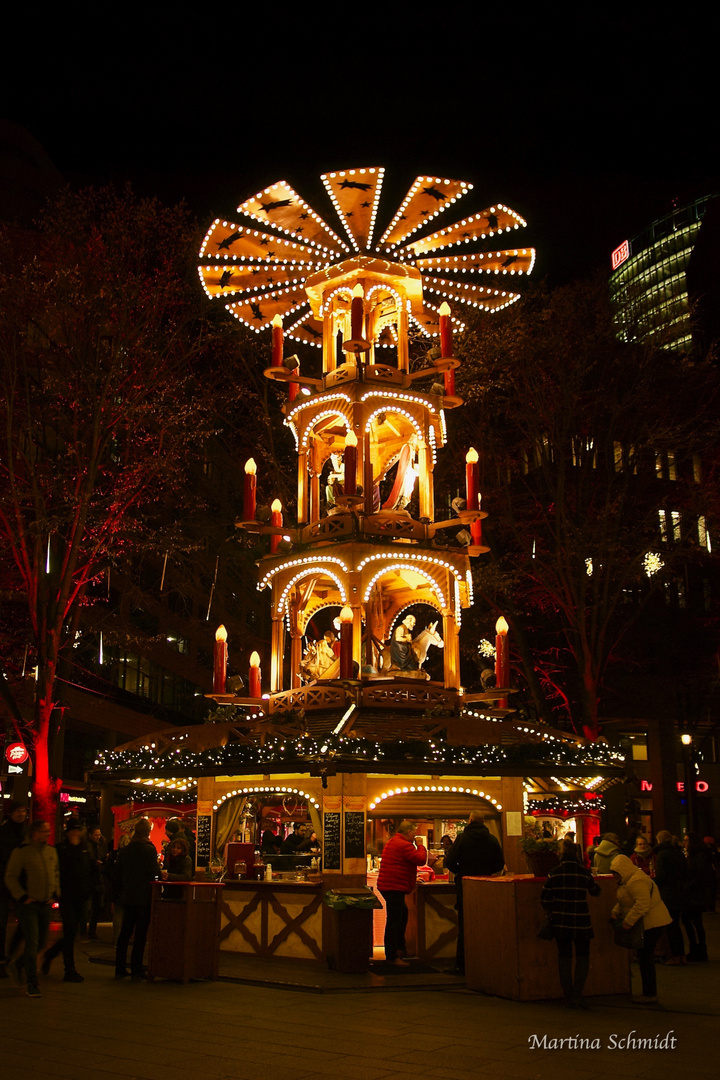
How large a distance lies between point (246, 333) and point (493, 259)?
7966 millimetres

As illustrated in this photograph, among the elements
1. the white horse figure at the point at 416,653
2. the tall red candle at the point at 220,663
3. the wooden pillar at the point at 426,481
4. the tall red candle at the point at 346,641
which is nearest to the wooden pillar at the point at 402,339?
the wooden pillar at the point at 426,481

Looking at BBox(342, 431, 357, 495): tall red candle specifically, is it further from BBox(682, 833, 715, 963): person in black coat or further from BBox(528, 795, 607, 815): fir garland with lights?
BBox(528, 795, 607, 815): fir garland with lights

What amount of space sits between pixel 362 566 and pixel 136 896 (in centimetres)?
604

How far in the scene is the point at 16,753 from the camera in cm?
1991

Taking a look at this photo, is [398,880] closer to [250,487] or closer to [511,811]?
[511,811]

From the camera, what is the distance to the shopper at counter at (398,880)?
13.0m

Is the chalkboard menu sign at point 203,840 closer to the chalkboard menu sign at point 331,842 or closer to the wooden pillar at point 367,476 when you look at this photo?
the chalkboard menu sign at point 331,842

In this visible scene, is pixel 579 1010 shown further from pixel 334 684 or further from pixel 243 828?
pixel 243 828

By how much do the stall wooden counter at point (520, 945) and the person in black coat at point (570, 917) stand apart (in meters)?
0.35

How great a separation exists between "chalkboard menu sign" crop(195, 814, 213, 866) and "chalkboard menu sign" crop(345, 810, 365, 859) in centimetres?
293

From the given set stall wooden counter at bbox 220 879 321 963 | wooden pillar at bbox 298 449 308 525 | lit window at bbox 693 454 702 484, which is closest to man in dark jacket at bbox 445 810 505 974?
stall wooden counter at bbox 220 879 321 963

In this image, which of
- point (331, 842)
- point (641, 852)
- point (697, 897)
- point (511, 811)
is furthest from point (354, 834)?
point (697, 897)

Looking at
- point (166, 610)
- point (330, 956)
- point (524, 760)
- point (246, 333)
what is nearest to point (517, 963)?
point (330, 956)

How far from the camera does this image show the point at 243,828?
1666 centimetres
